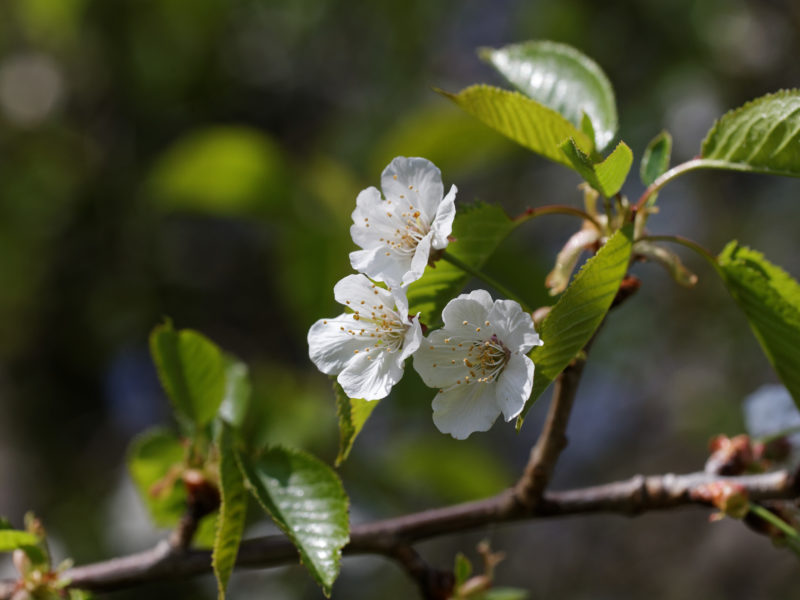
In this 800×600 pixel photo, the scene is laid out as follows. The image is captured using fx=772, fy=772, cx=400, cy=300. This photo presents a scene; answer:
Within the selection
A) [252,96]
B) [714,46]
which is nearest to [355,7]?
[252,96]

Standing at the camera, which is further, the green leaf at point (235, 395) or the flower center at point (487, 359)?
the green leaf at point (235, 395)

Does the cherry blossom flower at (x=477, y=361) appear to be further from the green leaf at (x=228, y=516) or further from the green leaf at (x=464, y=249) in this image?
the green leaf at (x=228, y=516)

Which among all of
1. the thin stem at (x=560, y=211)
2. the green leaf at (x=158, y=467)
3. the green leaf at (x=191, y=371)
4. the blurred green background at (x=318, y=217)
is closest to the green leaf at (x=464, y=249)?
the thin stem at (x=560, y=211)

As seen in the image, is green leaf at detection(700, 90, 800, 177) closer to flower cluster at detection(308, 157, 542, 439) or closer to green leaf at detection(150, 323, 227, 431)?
flower cluster at detection(308, 157, 542, 439)

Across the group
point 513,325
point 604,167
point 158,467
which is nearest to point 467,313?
point 513,325

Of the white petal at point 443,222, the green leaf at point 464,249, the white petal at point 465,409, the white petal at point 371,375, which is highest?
the white petal at point 443,222

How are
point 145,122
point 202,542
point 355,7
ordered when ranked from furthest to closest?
point 355,7, point 145,122, point 202,542

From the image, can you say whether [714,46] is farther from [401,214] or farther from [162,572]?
[162,572]
